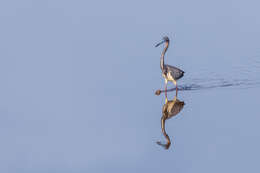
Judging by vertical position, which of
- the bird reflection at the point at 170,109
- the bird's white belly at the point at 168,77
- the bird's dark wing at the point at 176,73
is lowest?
the bird reflection at the point at 170,109

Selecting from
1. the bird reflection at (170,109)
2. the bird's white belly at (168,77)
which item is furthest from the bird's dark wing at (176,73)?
the bird reflection at (170,109)

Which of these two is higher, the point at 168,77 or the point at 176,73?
the point at 176,73

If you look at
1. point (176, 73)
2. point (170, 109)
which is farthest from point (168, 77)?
point (170, 109)

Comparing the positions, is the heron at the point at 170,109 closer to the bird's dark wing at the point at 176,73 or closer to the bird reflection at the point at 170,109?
the bird reflection at the point at 170,109

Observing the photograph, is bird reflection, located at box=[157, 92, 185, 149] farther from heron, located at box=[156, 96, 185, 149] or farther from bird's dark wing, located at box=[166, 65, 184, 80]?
bird's dark wing, located at box=[166, 65, 184, 80]

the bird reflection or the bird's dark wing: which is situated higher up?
the bird's dark wing

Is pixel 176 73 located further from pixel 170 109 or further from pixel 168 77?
pixel 170 109

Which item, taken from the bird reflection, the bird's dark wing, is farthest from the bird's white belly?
the bird reflection

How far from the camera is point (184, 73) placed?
19.4 m

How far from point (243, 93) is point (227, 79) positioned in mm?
1258

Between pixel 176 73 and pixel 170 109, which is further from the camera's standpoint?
pixel 176 73

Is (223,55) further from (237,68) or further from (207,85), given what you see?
(207,85)

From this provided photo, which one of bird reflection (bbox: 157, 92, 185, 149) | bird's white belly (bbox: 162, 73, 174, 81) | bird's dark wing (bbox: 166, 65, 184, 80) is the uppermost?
bird's dark wing (bbox: 166, 65, 184, 80)

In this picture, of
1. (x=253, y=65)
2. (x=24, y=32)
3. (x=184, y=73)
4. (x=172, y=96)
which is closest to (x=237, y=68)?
(x=253, y=65)
